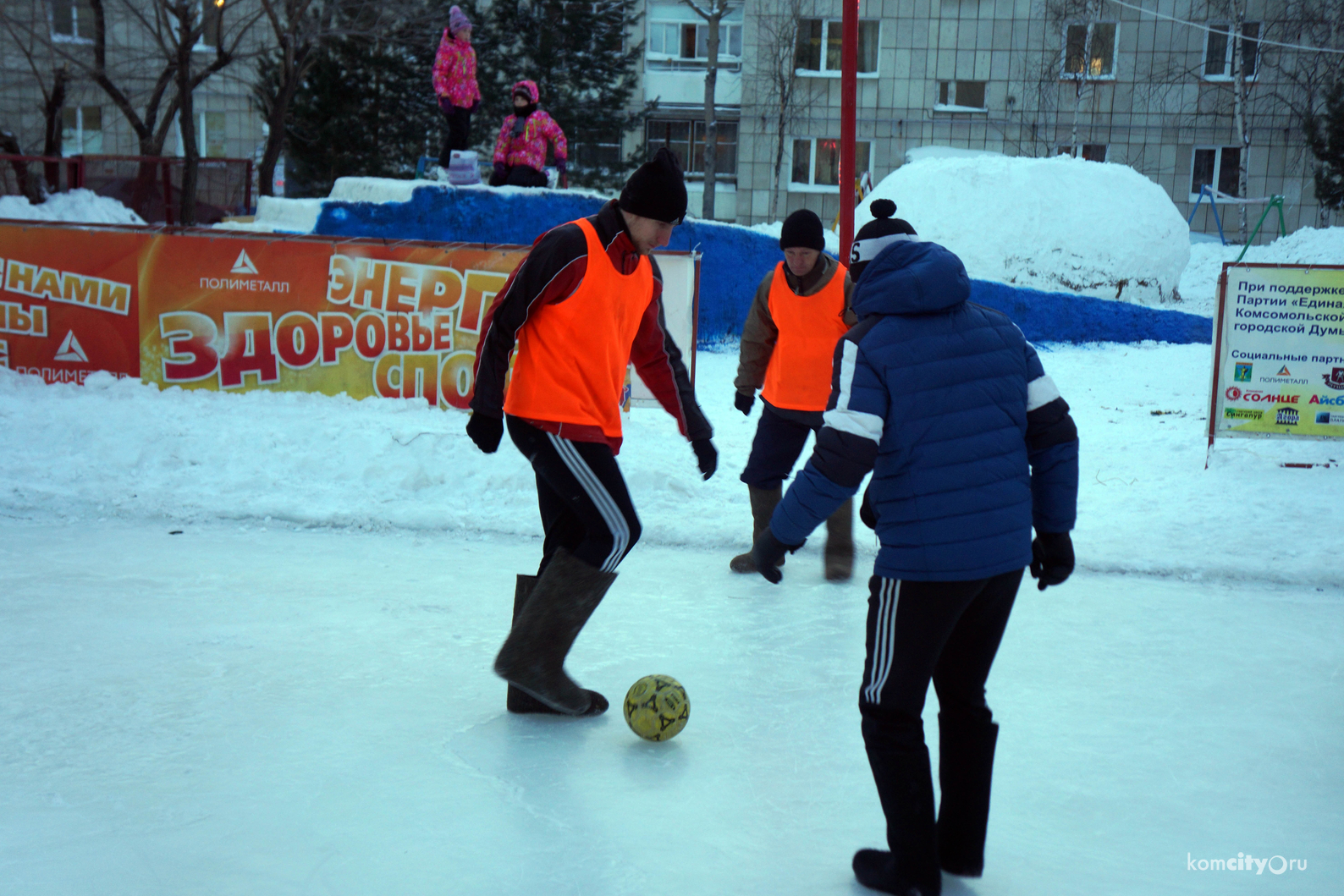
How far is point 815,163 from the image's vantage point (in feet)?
81.8

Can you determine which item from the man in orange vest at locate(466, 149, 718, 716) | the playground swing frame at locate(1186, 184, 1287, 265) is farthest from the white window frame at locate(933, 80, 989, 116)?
the man in orange vest at locate(466, 149, 718, 716)

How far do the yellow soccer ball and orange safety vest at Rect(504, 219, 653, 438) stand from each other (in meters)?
0.73

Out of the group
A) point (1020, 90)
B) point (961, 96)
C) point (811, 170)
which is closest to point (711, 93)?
point (811, 170)

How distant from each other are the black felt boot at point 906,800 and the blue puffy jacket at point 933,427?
330mm

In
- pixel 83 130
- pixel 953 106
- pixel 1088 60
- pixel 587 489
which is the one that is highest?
pixel 1088 60

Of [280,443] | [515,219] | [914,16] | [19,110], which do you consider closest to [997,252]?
[515,219]

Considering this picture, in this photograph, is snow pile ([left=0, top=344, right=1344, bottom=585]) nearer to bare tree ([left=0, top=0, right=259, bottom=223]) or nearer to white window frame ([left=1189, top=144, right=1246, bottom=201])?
bare tree ([left=0, top=0, right=259, bottom=223])

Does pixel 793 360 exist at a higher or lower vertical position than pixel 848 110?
lower

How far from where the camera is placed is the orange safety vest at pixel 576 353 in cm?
299

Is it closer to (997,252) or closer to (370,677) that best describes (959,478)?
(370,677)

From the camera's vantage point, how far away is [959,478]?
212 centimetres

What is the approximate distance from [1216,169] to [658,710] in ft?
82.8

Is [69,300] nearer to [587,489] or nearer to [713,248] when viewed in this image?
[587,489]

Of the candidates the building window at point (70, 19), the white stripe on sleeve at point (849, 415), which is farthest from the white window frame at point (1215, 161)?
the white stripe on sleeve at point (849, 415)
